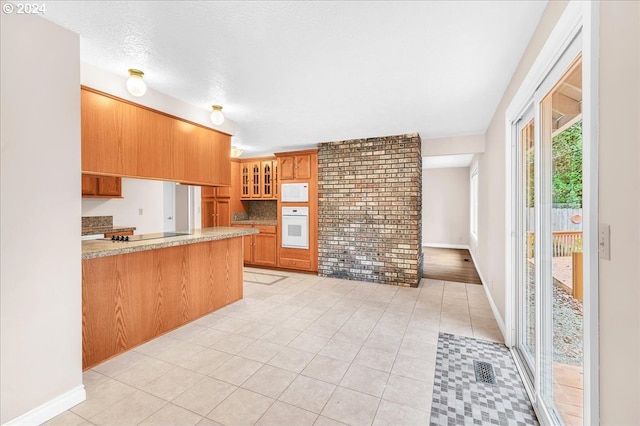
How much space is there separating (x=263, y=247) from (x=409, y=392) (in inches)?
172

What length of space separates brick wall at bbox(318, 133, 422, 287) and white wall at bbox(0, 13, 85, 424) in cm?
376

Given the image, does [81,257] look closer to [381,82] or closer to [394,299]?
[381,82]

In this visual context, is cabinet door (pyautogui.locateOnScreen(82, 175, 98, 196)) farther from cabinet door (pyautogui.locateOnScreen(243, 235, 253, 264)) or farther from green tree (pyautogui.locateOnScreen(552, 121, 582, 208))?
green tree (pyautogui.locateOnScreen(552, 121, 582, 208))

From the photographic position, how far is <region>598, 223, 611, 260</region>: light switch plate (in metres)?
0.94

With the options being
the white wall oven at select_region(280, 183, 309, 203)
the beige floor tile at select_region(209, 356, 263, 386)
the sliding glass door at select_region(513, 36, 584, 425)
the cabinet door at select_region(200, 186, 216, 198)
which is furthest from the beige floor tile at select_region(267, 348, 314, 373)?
the cabinet door at select_region(200, 186, 216, 198)

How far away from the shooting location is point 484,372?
222 cm

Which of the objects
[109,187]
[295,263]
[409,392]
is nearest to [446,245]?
[295,263]

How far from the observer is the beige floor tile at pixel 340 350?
2441 millimetres

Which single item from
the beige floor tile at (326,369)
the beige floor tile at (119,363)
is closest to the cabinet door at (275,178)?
the beige floor tile at (119,363)

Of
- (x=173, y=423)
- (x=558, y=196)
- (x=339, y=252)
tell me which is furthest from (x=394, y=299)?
(x=173, y=423)

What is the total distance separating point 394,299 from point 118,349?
3.18 m

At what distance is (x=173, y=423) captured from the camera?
1685 mm

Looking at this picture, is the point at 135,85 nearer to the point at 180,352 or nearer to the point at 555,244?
the point at 180,352

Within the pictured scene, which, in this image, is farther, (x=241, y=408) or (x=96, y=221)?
(x=96, y=221)
